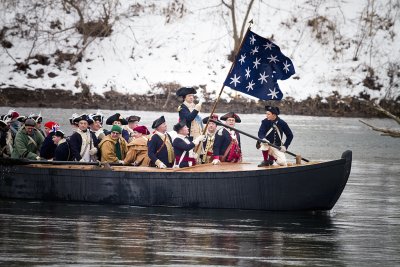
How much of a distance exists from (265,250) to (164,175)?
4.29 m

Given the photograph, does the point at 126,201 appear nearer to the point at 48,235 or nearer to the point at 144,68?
the point at 48,235

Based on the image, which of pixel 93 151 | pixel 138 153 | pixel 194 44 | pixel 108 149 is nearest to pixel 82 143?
pixel 93 151

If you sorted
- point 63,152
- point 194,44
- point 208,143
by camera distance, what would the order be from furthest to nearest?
point 194,44, point 208,143, point 63,152

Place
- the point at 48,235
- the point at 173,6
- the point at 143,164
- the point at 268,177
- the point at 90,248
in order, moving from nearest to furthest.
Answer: the point at 90,248 < the point at 48,235 < the point at 268,177 < the point at 143,164 < the point at 173,6

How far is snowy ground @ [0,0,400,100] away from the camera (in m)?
48.8

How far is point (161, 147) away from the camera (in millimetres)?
20078

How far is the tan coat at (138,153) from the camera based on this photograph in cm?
2070

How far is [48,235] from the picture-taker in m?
16.6

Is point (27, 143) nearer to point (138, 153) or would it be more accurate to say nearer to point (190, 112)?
point (138, 153)

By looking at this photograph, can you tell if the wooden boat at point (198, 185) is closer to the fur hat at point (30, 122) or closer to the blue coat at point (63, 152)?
the blue coat at point (63, 152)

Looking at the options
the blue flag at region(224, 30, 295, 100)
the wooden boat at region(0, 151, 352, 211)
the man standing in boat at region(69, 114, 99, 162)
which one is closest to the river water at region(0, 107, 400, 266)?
the wooden boat at region(0, 151, 352, 211)

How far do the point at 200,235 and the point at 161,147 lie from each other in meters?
3.35

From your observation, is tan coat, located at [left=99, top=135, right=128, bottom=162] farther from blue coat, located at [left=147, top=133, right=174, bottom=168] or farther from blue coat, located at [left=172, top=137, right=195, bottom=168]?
blue coat, located at [left=172, top=137, right=195, bottom=168]

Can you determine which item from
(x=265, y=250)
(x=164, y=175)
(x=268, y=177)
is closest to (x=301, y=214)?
(x=268, y=177)
